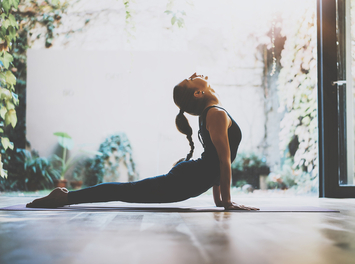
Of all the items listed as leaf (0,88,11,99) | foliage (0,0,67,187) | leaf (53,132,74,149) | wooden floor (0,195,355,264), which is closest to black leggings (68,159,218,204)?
wooden floor (0,195,355,264)

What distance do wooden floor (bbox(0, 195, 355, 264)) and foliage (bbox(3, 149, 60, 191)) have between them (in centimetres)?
239

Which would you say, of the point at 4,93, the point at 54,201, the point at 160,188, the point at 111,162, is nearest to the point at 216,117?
the point at 160,188

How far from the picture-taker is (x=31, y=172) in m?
3.48

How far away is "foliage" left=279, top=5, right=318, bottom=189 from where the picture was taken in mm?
3174

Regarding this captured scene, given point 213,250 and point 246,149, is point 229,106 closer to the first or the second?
point 246,149

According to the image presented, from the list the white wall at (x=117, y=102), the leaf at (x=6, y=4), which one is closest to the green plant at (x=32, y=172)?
the white wall at (x=117, y=102)

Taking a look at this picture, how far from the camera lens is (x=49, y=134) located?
12.1ft

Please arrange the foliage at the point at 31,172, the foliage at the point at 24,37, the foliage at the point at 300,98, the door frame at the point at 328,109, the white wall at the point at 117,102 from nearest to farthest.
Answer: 1. the door frame at the point at 328,109
2. the foliage at the point at 300,98
3. the foliage at the point at 31,172
4. the foliage at the point at 24,37
5. the white wall at the point at 117,102

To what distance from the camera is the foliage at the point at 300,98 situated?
3174 mm

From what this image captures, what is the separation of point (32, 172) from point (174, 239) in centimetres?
313

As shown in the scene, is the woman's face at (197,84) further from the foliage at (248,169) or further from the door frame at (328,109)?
the foliage at (248,169)

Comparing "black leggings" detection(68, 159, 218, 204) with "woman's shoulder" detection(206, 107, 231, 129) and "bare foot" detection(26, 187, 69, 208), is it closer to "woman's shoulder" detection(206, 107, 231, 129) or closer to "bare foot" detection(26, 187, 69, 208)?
"bare foot" detection(26, 187, 69, 208)

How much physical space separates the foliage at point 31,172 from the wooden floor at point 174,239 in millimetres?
2392

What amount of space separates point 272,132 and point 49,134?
2727 mm
